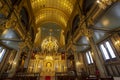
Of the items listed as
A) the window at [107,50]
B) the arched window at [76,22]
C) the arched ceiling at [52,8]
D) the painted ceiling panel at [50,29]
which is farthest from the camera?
the painted ceiling panel at [50,29]

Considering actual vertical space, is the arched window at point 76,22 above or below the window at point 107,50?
above

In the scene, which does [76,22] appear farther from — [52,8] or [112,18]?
[52,8]

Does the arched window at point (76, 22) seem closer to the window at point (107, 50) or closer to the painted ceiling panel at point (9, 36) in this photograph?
the window at point (107, 50)

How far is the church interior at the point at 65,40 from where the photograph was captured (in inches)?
387

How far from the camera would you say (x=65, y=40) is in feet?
80.2

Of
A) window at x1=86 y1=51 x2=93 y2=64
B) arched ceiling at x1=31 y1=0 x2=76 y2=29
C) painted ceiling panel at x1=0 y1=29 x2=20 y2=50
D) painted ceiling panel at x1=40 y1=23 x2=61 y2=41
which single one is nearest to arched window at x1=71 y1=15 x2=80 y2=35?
arched ceiling at x1=31 y1=0 x2=76 y2=29

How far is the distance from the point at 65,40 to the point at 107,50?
12267 mm

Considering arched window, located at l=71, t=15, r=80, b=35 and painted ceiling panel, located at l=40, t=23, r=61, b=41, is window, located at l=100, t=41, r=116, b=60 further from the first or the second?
Answer: painted ceiling panel, located at l=40, t=23, r=61, b=41

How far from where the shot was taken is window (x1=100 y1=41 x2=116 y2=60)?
1312cm

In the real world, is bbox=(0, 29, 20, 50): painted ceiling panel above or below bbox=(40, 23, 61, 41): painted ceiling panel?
below

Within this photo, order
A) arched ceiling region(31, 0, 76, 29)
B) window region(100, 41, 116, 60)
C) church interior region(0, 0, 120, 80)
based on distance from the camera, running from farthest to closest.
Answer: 1. arched ceiling region(31, 0, 76, 29)
2. window region(100, 41, 116, 60)
3. church interior region(0, 0, 120, 80)

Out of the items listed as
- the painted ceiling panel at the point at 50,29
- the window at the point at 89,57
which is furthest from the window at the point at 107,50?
the painted ceiling panel at the point at 50,29

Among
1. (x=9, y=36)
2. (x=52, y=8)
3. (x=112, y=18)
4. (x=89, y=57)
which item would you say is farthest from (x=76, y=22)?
(x=9, y=36)

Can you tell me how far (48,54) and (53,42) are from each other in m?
6.62
